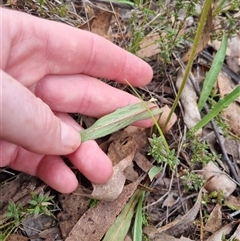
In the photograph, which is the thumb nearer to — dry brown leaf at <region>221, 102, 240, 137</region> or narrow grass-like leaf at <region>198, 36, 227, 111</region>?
narrow grass-like leaf at <region>198, 36, 227, 111</region>

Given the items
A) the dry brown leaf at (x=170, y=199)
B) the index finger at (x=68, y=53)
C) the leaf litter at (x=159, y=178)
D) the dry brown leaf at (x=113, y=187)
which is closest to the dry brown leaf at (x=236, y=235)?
the leaf litter at (x=159, y=178)

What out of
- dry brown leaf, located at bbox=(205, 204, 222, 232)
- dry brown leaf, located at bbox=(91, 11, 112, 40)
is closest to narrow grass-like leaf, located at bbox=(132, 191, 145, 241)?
dry brown leaf, located at bbox=(205, 204, 222, 232)

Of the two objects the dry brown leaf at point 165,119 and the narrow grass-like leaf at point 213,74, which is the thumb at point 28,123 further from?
the narrow grass-like leaf at point 213,74

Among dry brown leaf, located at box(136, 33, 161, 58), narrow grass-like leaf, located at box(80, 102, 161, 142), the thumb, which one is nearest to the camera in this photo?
the thumb

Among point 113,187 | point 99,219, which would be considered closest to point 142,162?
point 113,187

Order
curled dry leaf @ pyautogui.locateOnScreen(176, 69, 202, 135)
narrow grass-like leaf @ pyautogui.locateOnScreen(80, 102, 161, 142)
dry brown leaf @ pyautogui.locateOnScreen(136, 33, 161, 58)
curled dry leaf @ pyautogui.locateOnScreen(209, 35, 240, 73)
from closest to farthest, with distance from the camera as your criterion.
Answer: narrow grass-like leaf @ pyautogui.locateOnScreen(80, 102, 161, 142) → curled dry leaf @ pyautogui.locateOnScreen(176, 69, 202, 135) → dry brown leaf @ pyautogui.locateOnScreen(136, 33, 161, 58) → curled dry leaf @ pyautogui.locateOnScreen(209, 35, 240, 73)

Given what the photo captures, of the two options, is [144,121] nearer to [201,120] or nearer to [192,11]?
[201,120]

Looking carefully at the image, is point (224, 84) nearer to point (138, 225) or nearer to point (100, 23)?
point (100, 23)
